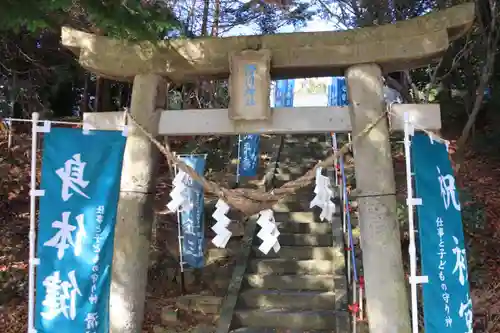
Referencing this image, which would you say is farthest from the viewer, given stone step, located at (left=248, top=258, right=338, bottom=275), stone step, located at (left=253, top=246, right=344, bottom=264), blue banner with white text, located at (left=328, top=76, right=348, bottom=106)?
blue banner with white text, located at (left=328, top=76, right=348, bottom=106)

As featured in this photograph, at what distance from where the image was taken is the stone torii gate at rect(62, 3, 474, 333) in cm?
477

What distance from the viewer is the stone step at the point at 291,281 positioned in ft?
24.7

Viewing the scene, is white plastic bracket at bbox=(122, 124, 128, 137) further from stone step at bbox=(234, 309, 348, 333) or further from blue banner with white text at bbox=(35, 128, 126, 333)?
stone step at bbox=(234, 309, 348, 333)

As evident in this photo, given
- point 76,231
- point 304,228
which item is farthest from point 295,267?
point 76,231

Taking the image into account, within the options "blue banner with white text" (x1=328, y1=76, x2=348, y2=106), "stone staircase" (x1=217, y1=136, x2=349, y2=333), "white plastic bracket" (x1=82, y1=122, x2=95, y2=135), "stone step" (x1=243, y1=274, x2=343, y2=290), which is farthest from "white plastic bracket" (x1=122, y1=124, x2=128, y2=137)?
"blue banner with white text" (x1=328, y1=76, x2=348, y2=106)

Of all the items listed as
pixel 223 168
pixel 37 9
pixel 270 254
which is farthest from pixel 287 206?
pixel 37 9

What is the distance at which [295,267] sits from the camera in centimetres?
791

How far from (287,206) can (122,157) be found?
5.14 m

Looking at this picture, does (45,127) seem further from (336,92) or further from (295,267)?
(336,92)

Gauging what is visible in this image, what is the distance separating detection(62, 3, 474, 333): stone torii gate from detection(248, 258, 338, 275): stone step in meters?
3.12

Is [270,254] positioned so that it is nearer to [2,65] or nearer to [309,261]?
[309,261]

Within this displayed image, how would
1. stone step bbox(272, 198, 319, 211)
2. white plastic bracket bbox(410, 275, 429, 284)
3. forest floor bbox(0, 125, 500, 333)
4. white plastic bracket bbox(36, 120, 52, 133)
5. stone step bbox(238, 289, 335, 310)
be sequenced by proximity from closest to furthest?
white plastic bracket bbox(410, 275, 429, 284) → white plastic bracket bbox(36, 120, 52, 133) → stone step bbox(238, 289, 335, 310) → forest floor bbox(0, 125, 500, 333) → stone step bbox(272, 198, 319, 211)

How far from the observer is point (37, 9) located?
4051 mm

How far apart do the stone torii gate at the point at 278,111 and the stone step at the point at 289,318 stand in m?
2.08
